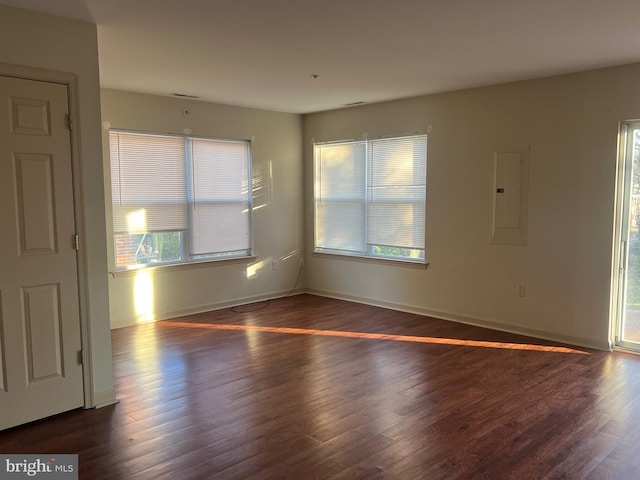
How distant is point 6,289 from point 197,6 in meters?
1.95

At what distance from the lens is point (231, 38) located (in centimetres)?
Result: 337

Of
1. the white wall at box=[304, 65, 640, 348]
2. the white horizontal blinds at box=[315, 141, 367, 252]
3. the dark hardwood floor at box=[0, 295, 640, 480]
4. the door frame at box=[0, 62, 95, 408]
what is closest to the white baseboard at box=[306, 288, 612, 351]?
the white wall at box=[304, 65, 640, 348]

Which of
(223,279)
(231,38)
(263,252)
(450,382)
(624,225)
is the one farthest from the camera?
(263,252)

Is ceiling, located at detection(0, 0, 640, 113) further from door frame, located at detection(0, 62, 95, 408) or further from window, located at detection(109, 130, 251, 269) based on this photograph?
window, located at detection(109, 130, 251, 269)

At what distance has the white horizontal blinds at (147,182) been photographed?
16.7 ft

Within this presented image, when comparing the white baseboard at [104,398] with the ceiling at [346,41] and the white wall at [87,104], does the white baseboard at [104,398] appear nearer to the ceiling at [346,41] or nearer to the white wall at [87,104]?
the white wall at [87,104]

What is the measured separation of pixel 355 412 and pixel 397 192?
10.6 ft

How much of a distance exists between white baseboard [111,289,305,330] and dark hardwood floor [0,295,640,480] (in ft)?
1.24

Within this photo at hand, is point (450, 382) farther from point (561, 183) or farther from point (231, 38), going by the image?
point (231, 38)

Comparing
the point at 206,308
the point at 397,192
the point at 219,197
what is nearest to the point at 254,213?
the point at 219,197

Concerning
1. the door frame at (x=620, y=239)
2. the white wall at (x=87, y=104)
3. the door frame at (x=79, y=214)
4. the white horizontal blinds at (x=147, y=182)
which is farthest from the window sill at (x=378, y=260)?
the door frame at (x=79, y=214)

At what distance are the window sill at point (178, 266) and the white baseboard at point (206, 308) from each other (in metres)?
0.48

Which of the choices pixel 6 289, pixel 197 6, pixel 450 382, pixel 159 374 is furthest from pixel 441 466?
pixel 197 6

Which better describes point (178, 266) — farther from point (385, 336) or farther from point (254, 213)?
point (385, 336)
